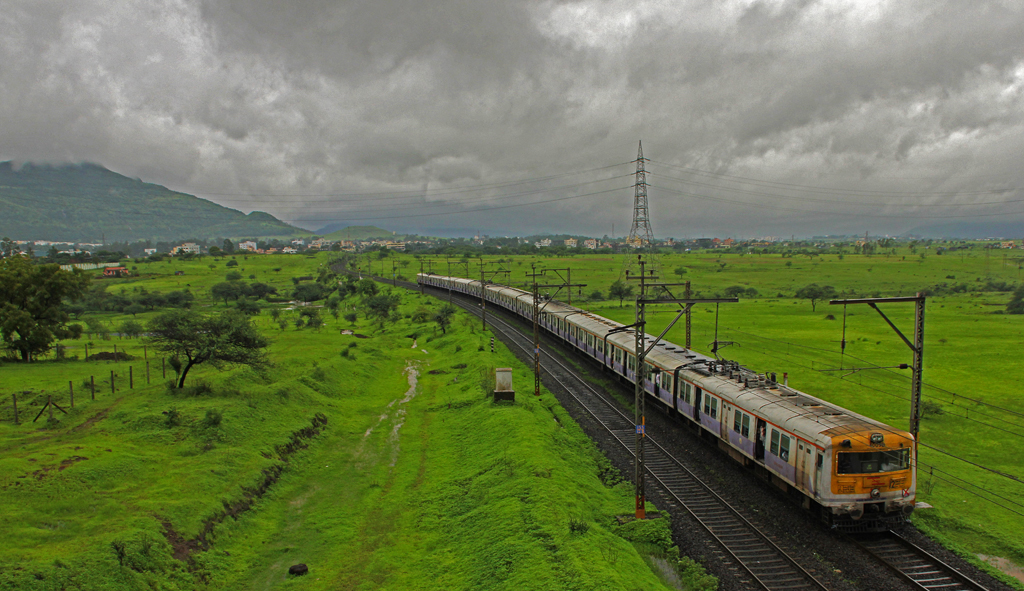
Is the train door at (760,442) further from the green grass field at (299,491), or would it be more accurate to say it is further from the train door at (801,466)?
the green grass field at (299,491)

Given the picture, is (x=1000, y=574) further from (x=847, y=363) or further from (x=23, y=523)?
(x=847, y=363)

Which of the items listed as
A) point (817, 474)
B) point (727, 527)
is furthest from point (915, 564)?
point (727, 527)

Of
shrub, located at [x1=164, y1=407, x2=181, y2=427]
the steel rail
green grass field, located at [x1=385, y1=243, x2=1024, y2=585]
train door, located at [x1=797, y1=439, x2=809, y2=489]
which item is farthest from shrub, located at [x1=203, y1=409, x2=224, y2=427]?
green grass field, located at [x1=385, y1=243, x2=1024, y2=585]

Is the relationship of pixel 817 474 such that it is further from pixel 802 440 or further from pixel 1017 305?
pixel 1017 305

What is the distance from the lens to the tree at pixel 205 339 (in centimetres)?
2881

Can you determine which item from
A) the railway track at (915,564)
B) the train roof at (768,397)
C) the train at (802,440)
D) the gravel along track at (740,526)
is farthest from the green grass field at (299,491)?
the railway track at (915,564)

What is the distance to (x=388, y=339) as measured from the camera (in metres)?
56.2

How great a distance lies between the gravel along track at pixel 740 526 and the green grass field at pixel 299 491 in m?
1.30

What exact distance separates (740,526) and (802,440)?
345 centimetres

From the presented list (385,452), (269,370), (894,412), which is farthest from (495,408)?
(894,412)

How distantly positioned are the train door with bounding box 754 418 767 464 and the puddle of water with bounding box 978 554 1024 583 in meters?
6.24

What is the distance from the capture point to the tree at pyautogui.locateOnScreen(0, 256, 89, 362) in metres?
37.0

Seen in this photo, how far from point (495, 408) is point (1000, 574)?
2001cm

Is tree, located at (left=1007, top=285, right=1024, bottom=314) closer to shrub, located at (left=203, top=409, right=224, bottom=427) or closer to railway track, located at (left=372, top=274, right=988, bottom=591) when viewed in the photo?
railway track, located at (left=372, top=274, right=988, bottom=591)
